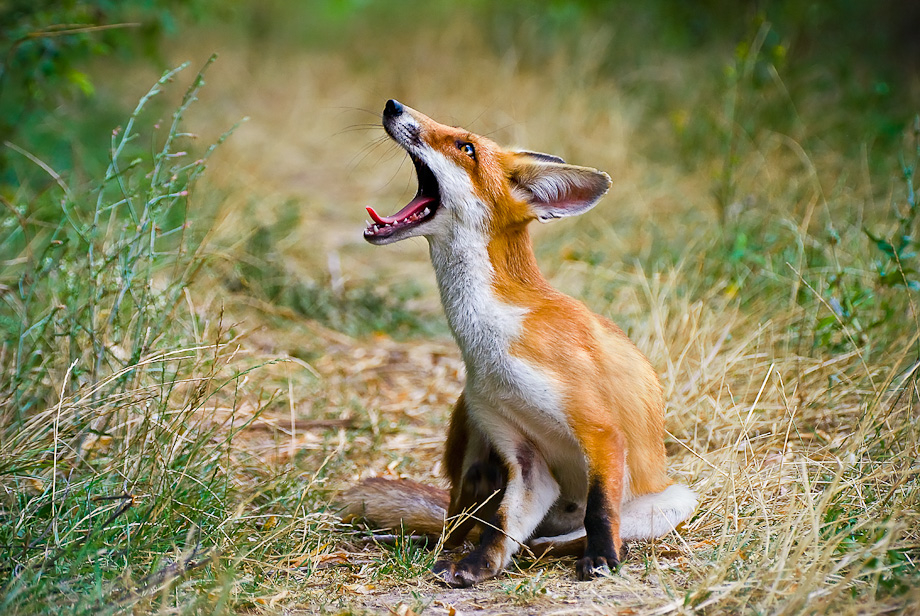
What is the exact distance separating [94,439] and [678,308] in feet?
11.1

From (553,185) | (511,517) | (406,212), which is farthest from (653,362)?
(406,212)

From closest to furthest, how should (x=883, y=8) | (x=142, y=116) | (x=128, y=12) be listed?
(x=128, y=12) → (x=142, y=116) → (x=883, y=8)

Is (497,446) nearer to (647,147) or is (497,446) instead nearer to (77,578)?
(77,578)

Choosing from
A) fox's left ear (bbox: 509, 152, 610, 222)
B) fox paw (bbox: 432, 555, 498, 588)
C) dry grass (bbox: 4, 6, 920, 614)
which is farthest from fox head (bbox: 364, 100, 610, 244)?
fox paw (bbox: 432, 555, 498, 588)

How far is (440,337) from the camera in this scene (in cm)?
636

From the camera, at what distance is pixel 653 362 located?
195 inches

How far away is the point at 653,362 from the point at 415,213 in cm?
207

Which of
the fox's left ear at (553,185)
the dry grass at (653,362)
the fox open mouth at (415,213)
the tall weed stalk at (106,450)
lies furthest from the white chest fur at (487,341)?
the tall weed stalk at (106,450)

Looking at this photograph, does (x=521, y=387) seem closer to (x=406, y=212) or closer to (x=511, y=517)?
(x=511, y=517)

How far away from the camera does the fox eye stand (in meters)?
3.53

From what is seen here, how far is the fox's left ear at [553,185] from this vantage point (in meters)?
3.49

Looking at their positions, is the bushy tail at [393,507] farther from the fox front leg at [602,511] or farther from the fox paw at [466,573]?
the fox front leg at [602,511]

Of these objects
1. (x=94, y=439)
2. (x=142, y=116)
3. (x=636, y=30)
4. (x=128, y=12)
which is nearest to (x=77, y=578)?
(x=94, y=439)

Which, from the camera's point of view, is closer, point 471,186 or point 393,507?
point 471,186
